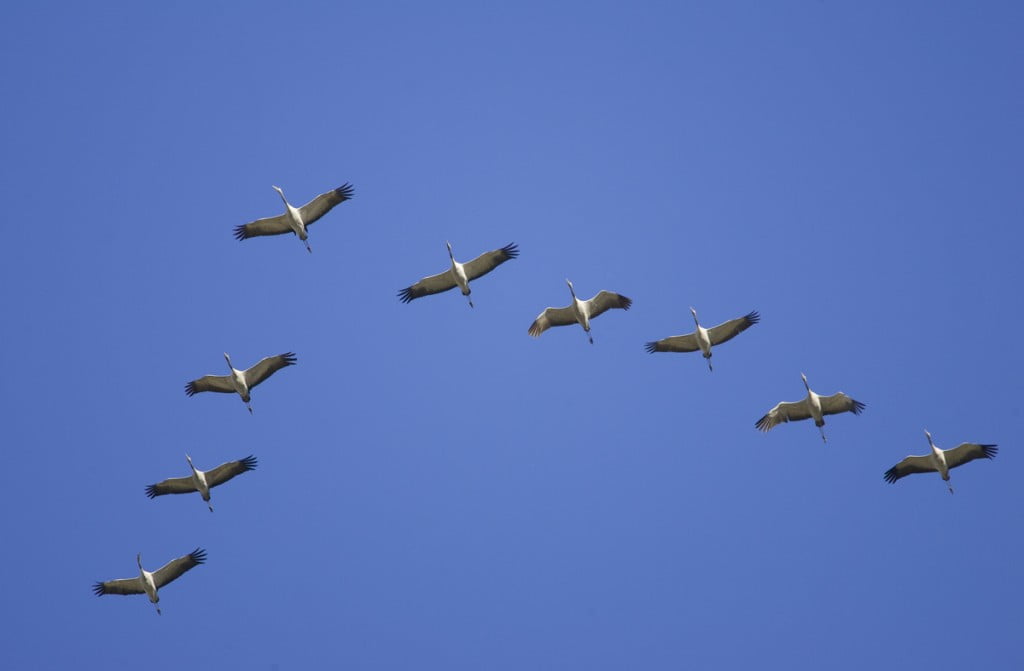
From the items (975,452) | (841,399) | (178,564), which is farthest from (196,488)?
(975,452)

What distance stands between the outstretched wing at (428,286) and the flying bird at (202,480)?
7163 millimetres

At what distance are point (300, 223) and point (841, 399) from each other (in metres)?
18.0

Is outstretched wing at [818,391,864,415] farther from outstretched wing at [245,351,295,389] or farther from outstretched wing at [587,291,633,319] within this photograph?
outstretched wing at [245,351,295,389]

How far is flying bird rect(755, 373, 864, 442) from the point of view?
34.2 metres

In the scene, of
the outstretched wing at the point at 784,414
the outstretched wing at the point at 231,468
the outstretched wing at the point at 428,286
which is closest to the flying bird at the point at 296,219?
the outstretched wing at the point at 428,286

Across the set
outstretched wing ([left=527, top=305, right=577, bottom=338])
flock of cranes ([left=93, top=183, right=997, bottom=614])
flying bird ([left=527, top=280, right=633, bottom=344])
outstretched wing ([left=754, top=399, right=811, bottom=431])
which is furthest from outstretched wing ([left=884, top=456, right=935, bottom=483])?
outstretched wing ([left=527, top=305, right=577, bottom=338])

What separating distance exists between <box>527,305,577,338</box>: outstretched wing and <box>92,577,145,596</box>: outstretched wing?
50.1ft

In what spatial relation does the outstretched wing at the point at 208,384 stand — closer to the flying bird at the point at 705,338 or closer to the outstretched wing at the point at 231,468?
the outstretched wing at the point at 231,468

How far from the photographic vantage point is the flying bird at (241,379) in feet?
112

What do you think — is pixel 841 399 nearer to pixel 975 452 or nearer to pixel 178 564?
pixel 975 452

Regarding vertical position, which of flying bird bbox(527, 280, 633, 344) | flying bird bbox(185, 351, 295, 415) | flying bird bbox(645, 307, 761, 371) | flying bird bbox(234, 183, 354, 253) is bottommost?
flying bird bbox(645, 307, 761, 371)

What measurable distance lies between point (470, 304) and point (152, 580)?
1367cm

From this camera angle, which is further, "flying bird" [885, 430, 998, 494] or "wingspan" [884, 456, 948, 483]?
"wingspan" [884, 456, 948, 483]

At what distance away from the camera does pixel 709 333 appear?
35.3m
